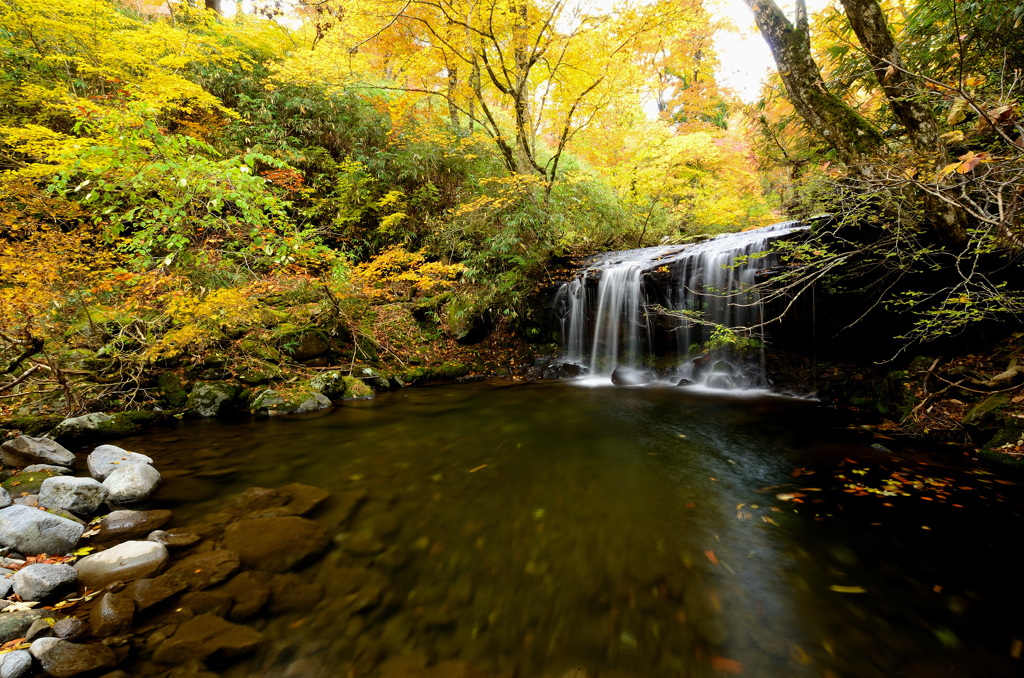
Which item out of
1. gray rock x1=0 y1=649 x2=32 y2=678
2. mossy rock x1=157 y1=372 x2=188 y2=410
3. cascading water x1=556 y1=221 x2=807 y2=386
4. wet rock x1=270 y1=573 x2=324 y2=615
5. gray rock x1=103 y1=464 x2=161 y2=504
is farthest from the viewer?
cascading water x1=556 y1=221 x2=807 y2=386

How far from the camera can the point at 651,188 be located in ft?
36.2

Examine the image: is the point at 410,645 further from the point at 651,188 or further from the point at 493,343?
the point at 651,188

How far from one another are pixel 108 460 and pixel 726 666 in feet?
17.8

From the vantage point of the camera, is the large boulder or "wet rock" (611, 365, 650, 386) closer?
the large boulder

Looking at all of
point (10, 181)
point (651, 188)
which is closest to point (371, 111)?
point (10, 181)

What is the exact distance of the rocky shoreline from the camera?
1.81 m

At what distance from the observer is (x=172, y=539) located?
8.98 ft

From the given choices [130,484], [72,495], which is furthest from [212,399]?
[72,495]

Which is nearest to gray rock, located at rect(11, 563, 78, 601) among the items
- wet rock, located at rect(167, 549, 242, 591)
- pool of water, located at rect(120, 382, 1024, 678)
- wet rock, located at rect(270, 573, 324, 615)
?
wet rock, located at rect(167, 549, 242, 591)

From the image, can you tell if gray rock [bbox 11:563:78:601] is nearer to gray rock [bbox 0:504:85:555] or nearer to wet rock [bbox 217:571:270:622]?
gray rock [bbox 0:504:85:555]

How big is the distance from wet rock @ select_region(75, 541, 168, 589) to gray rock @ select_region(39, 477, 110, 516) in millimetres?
819

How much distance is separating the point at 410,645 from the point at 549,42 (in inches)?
424

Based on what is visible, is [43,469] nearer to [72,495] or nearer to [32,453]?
[32,453]

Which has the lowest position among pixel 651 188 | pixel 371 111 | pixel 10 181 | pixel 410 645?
pixel 410 645
